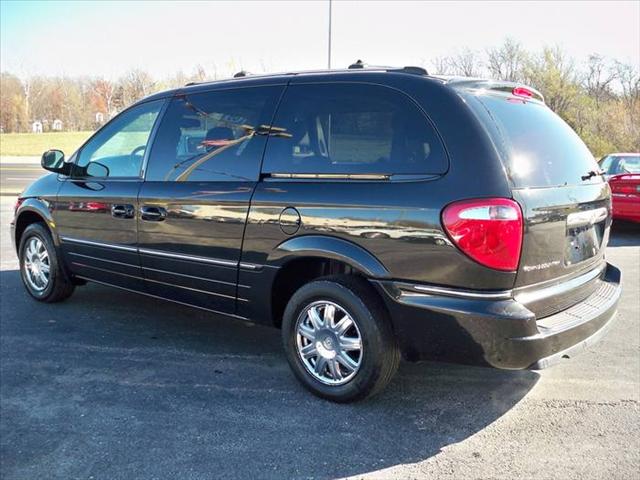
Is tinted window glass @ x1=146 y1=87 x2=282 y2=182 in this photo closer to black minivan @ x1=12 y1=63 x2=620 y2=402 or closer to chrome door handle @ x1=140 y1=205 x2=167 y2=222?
black minivan @ x1=12 y1=63 x2=620 y2=402

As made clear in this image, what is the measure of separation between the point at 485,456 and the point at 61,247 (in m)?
4.03

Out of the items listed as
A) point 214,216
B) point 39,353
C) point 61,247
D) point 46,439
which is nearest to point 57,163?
point 61,247

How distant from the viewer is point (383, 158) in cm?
317

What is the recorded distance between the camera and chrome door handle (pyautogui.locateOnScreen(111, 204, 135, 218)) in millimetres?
4406

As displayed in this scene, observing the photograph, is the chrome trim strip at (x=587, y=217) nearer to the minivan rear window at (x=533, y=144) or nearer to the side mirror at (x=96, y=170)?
the minivan rear window at (x=533, y=144)

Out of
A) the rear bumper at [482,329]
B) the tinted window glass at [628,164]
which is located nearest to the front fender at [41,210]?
the rear bumper at [482,329]

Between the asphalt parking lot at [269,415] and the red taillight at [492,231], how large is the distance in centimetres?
98

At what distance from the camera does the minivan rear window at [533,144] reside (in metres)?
2.98

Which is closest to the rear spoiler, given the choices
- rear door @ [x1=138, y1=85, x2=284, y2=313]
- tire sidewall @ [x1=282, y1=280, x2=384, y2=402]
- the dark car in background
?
rear door @ [x1=138, y1=85, x2=284, y2=313]

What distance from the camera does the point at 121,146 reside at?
15.8 ft

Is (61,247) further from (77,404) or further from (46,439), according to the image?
(46,439)

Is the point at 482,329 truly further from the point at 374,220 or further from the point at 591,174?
the point at 591,174

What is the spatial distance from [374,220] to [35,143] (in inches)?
2372

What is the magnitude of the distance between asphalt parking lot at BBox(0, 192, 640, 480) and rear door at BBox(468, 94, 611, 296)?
802 mm
